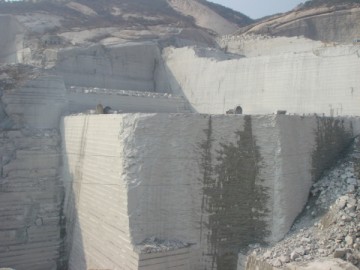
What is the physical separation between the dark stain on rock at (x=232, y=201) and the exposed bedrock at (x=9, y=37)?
10623 mm

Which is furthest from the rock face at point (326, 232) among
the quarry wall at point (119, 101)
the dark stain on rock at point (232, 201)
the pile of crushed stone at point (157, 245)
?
the quarry wall at point (119, 101)

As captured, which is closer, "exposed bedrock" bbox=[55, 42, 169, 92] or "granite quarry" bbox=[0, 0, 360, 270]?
"granite quarry" bbox=[0, 0, 360, 270]

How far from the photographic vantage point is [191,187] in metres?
8.05

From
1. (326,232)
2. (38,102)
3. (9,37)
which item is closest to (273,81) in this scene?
(326,232)

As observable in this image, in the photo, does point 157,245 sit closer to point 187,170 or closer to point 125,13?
point 187,170

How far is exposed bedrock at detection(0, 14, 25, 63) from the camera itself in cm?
1606

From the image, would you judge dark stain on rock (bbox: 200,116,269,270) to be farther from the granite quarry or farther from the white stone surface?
the white stone surface

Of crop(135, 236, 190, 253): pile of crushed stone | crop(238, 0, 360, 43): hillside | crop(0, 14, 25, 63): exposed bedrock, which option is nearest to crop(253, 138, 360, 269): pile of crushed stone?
crop(135, 236, 190, 253): pile of crushed stone

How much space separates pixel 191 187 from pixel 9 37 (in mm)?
11698

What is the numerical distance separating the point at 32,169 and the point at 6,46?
8.25 meters

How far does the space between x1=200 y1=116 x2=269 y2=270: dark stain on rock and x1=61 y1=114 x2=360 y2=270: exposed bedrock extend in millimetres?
18

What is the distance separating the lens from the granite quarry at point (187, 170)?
306 inches

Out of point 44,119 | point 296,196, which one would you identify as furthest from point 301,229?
point 44,119

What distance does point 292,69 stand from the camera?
1203 cm
